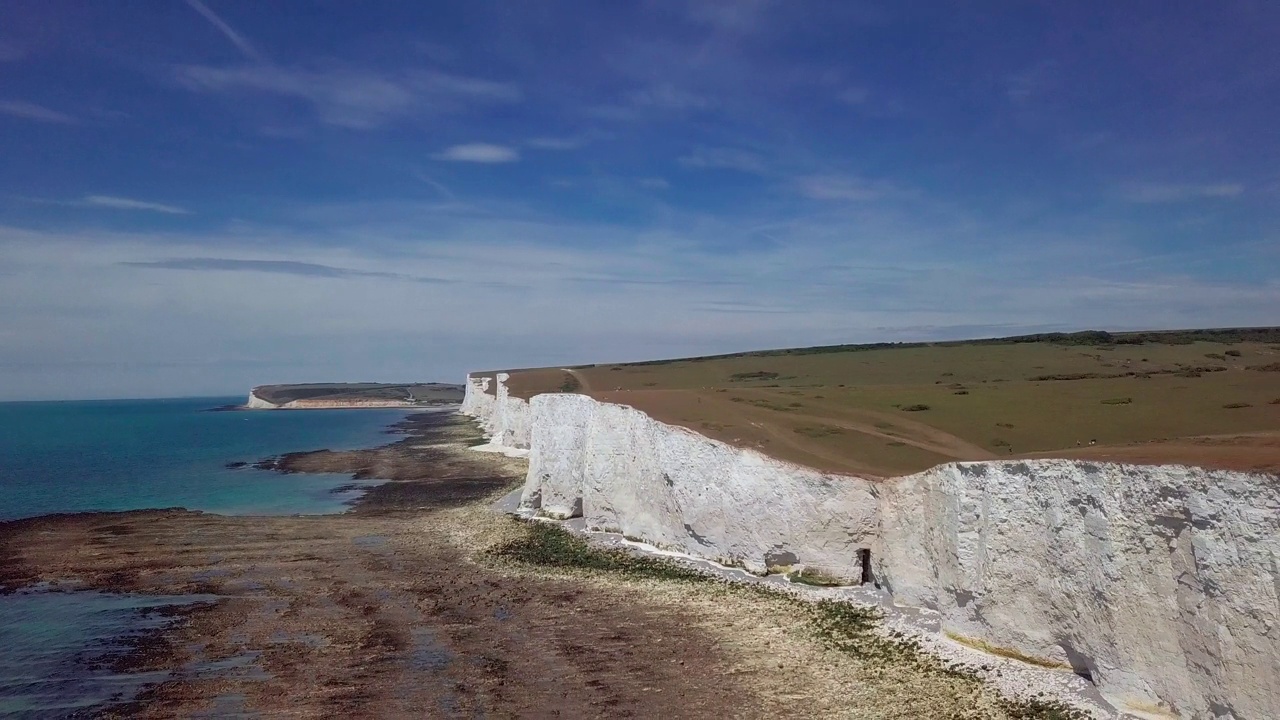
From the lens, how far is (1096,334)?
54.8 m

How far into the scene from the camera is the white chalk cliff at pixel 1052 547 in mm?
8461

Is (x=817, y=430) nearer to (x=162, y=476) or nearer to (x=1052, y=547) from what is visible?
(x=1052, y=547)

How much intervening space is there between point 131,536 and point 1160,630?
29.9m

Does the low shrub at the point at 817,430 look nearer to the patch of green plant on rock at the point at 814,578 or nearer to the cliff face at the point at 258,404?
the patch of green plant on rock at the point at 814,578

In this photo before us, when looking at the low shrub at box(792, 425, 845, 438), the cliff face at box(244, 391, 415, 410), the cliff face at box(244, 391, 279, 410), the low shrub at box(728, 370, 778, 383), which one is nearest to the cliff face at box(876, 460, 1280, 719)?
the low shrub at box(792, 425, 845, 438)

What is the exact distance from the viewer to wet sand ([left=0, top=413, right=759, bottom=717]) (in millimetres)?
12000

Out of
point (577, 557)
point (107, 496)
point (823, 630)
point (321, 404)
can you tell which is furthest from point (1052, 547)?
point (321, 404)

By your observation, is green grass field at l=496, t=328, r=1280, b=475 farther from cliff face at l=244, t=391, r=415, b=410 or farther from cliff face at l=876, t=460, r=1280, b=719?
cliff face at l=244, t=391, r=415, b=410

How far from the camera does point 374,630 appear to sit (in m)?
15.4

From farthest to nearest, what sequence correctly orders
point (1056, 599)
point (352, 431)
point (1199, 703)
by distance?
point (352, 431) → point (1056, 599) → point (1199, 703)

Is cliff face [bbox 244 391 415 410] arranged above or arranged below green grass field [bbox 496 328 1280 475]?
below

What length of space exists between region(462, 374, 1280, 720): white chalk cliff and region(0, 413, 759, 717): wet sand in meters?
3.77

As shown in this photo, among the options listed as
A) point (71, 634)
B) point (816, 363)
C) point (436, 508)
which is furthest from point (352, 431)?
point (71, 634)

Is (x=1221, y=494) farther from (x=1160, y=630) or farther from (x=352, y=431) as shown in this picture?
(x=352, y=431)
